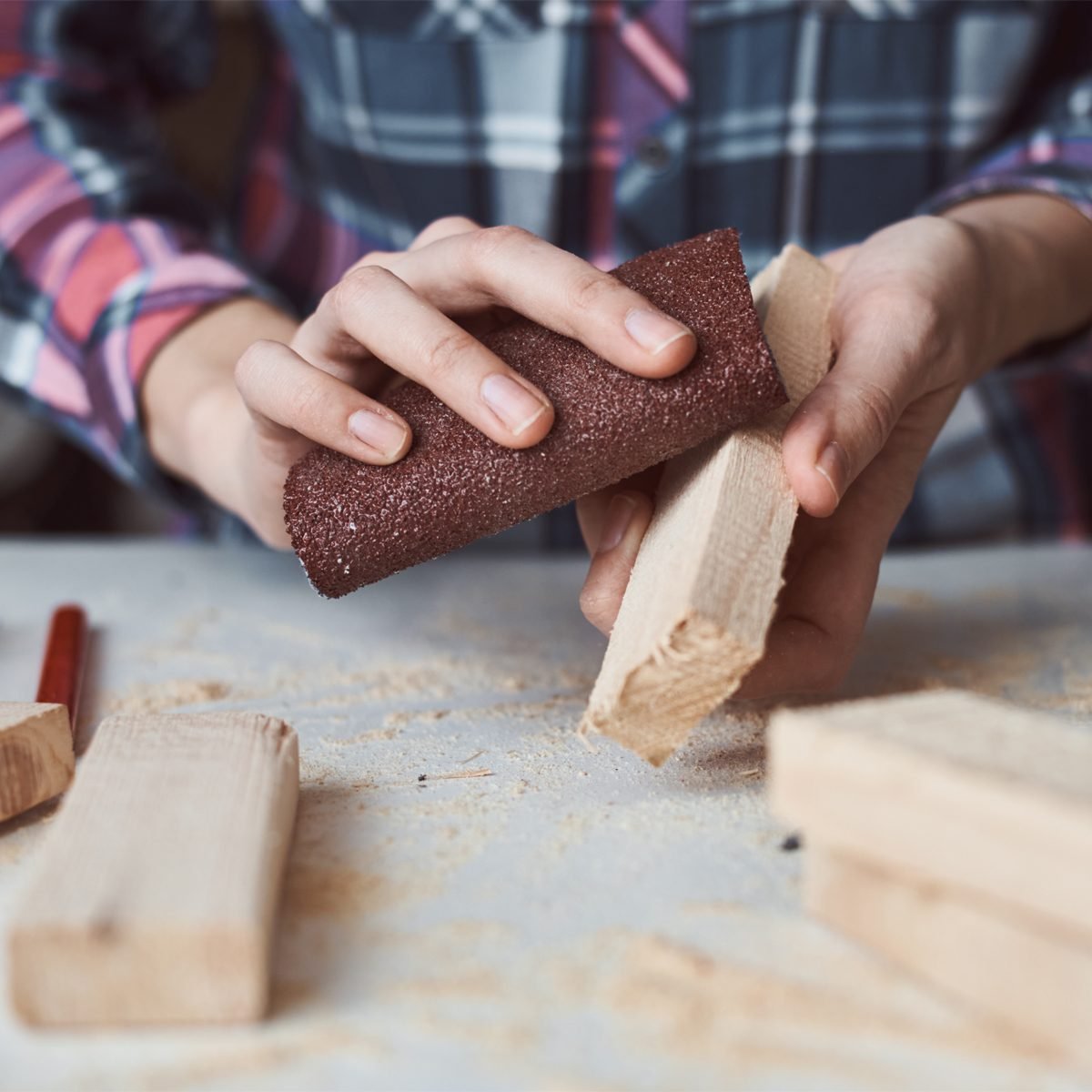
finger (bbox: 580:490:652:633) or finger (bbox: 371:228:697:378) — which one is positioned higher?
finger (bbox: 371:228:697:378)

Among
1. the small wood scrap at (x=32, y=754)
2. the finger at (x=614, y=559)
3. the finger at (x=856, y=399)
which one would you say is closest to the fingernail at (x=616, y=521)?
the finger at (x=614, y=559)

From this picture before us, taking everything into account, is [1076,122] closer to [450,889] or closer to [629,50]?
[629,50]

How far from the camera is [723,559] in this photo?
0.65 m

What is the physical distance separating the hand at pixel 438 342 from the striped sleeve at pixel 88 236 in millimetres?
347

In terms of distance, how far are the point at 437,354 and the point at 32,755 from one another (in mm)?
348

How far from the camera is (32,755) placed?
2.25 ft

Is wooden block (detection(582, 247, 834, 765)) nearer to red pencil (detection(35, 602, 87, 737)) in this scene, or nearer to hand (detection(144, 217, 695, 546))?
hand (detection(144, 217, 695, 546))

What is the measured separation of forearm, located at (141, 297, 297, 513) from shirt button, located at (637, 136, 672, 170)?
0.44 metres

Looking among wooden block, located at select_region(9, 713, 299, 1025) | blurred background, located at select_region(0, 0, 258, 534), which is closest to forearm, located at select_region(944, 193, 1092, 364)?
wooden block, located at select_region(9, 713, 299, 1025)

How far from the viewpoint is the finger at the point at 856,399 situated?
2.42 feet

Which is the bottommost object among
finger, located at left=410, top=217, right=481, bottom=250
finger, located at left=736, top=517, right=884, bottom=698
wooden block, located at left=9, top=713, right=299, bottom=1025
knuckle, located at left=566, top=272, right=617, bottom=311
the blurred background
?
the blurred background

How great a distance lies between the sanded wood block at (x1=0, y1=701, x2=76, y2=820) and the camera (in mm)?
675

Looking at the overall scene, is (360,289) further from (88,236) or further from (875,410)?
(88,236)

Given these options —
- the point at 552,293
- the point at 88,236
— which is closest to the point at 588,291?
the point at 552,293
